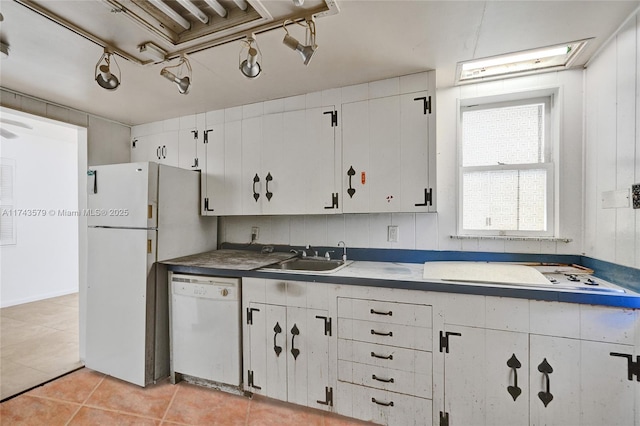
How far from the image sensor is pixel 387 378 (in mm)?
1712

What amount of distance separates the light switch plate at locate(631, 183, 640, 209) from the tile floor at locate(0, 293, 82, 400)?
4.08 meters

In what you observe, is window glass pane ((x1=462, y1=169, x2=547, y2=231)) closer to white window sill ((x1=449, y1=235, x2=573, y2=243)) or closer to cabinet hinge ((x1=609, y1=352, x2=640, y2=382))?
white window sill ((x1=449, y1=235, x2=573, y2=243))

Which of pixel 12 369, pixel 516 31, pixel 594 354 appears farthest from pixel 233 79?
pixel 12 369

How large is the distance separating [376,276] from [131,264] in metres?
1.91

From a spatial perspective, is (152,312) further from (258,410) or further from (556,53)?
(556,53)

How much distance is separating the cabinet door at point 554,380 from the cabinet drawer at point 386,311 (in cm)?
55

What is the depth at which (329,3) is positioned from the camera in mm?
1316

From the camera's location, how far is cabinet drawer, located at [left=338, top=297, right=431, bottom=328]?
1.66 m

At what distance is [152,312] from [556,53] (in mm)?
3426

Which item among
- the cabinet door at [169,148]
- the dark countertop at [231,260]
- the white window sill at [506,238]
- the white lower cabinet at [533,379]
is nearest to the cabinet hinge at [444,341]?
the white lower cabinet at [533,379]

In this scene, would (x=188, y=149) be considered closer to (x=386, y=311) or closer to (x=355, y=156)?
(x=355, y=156)

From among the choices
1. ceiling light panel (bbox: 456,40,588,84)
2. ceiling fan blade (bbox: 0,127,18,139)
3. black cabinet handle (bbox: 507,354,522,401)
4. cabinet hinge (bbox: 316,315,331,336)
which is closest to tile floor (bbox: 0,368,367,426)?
cabinet hinge (bbox: 316,315,331,336)

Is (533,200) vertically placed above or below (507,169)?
below

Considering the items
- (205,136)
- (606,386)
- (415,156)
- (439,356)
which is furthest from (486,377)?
(205,136)
